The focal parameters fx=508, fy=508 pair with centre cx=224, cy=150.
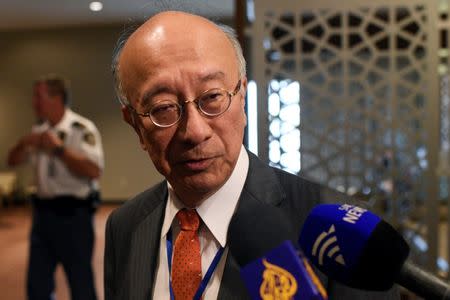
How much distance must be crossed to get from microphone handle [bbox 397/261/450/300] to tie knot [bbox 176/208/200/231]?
415 millimetres

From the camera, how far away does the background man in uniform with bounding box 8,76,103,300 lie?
288 centimetres

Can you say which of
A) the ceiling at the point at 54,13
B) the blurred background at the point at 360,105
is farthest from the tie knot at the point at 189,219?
the ceiling at the point at 54,13

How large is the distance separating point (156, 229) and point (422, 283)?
570 mm

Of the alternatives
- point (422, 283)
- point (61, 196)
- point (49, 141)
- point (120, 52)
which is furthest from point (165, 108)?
point (49, 141)

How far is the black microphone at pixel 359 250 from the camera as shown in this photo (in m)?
0.50

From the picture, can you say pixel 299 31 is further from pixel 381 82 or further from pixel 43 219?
pixel 43 219

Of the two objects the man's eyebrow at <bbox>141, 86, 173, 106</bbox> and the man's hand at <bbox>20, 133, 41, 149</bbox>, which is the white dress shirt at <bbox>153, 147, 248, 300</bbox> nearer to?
the man's eyebrow at <bbox>141, 86, 173, 106</bbox>

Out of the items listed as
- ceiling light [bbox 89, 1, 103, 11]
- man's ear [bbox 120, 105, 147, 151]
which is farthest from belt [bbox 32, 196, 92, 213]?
ceiling light [bbox 89, 1, 103, 11]

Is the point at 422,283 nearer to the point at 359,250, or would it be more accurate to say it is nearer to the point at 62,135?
the point at 359,250

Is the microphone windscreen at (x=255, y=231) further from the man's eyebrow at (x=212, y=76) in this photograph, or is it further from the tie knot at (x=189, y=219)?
the man's eyebrow at (x=212, y=76)

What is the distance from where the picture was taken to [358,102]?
2924 mm

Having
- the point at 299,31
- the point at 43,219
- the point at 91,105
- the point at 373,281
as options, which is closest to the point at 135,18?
the point at 373,281

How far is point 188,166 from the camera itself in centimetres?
77

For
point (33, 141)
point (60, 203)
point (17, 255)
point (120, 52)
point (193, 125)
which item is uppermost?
point (120, 52)
